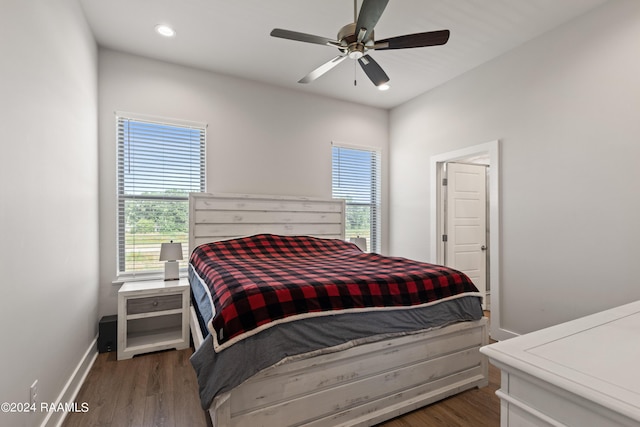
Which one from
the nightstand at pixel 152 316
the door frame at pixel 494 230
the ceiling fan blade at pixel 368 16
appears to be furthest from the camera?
the door frame at pixel 494 230

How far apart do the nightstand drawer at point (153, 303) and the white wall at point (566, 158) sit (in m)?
3.43

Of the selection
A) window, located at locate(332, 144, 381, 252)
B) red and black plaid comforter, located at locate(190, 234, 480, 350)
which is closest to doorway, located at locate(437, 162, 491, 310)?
window, located at locate(332, 144, 381, 252)

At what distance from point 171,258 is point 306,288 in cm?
194

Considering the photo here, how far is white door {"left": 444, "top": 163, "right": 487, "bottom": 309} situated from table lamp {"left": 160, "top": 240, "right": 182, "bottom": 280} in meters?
3.24

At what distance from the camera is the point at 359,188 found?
468 cm

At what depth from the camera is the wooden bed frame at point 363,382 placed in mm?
1555

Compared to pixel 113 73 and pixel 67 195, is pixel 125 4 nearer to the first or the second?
pixel 113 73

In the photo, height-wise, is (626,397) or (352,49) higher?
(352,49)

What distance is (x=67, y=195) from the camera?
213 centimetres

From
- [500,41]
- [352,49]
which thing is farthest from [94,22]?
[500,41]

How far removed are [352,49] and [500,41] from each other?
6.10ft

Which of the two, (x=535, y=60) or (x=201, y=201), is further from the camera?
(x=201, y=201)

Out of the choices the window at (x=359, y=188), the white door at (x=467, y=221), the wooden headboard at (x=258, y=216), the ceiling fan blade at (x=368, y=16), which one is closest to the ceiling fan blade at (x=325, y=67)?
the ceiling fan blade at (x=368, y=16)

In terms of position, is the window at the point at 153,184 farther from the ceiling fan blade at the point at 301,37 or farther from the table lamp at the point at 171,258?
the ceiling fan blade at the point at 301,37
